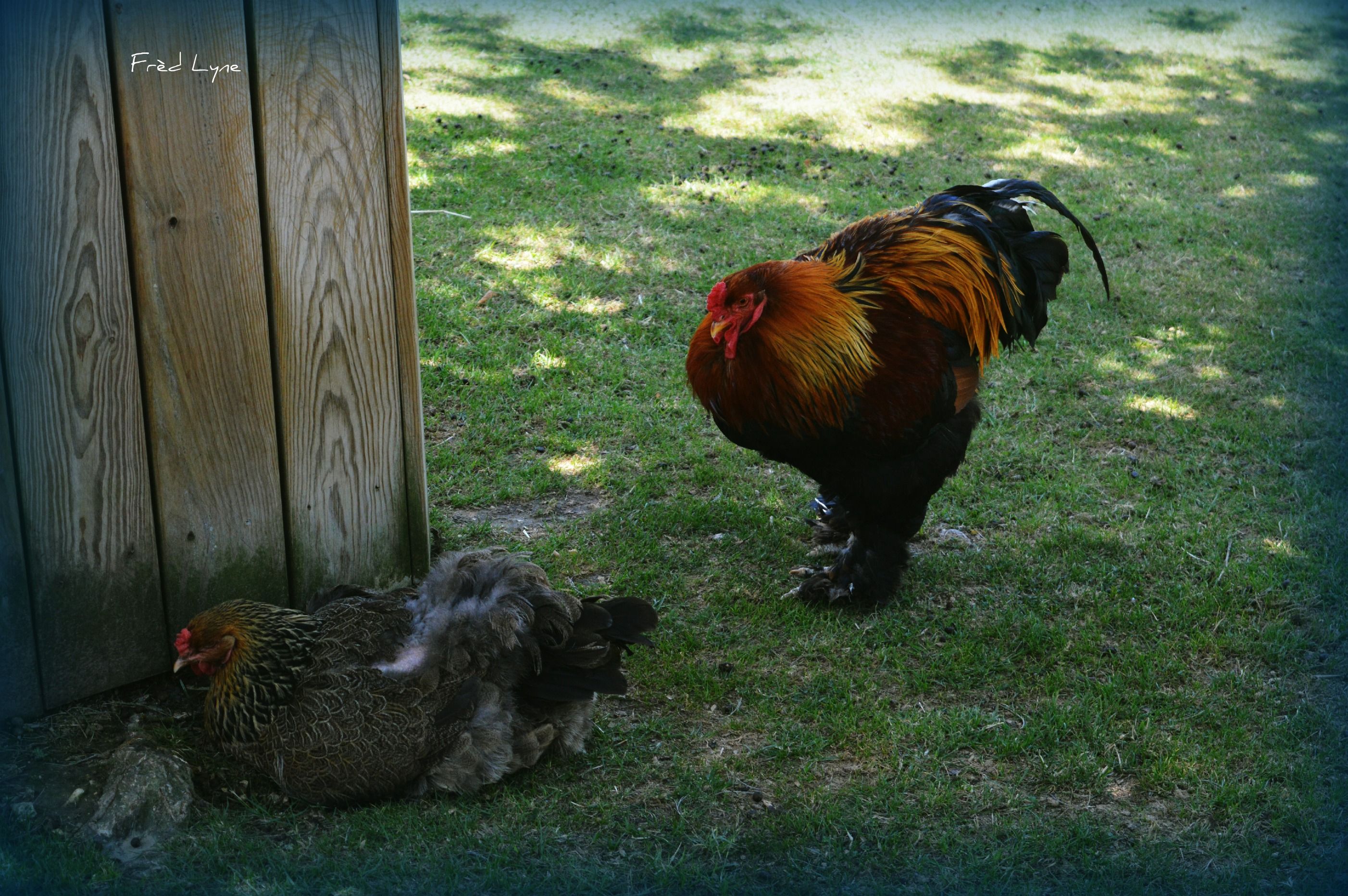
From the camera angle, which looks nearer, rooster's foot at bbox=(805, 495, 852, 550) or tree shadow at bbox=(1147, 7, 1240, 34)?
rooster's foot at bbox=(805, 495, 852, 550)

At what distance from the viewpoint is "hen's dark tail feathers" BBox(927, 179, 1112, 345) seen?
15.8 ft

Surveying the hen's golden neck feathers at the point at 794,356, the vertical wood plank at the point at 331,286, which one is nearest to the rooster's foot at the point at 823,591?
the hen's golden neck feathers at the point at 794,356

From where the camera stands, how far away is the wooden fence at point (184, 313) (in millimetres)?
3199

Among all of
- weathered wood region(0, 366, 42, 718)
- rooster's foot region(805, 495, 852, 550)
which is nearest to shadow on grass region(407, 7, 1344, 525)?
rooster's foot region(805, 495, 852, 550)

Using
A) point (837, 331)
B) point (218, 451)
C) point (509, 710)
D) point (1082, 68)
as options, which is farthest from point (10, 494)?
point (1082, 68)

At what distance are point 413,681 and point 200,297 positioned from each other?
147cm

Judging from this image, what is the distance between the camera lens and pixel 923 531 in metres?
5.28

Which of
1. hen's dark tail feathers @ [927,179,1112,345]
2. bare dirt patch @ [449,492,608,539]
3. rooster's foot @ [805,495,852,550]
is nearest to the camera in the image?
hen's dark tail feathers @ [927,179,1112,345]

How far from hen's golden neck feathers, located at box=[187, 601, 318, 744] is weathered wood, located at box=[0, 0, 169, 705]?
1.16ft

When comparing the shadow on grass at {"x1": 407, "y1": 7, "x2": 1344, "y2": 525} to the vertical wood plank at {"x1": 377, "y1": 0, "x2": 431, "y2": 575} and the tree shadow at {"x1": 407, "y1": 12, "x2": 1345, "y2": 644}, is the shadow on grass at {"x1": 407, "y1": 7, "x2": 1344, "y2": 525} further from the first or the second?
the vertical wood plank at {"x1": 377, "y1": 0, "x2": 431, "y2": 575}

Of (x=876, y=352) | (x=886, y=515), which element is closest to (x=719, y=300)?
(x=876, y=352)

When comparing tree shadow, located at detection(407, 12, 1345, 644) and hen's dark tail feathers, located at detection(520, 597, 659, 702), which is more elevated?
tree shadow, located at detection(407, 12, 1345, 644)

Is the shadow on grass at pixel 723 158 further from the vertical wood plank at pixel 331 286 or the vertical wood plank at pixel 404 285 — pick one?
the vertical wood plank at pixel 331 286

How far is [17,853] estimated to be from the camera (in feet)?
9.99
